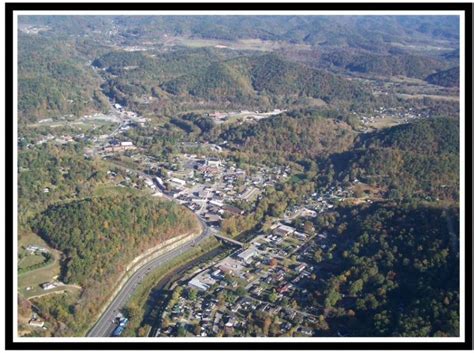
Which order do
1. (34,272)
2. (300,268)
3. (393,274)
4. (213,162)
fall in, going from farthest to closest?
(213,162), (300,268), (34,272), (393,274)

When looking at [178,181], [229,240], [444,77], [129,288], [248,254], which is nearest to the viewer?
[129,288]

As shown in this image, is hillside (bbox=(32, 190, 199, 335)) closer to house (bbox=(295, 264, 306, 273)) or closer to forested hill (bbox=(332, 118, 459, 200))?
house (bbox=(295, 264, 306, 273))

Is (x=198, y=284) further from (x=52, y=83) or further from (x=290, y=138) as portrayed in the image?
(x=52, y=83)

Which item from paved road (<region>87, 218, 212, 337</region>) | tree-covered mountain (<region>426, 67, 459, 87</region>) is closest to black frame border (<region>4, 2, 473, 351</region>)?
paved road (<region>87, 218, 212, 337</region>)
